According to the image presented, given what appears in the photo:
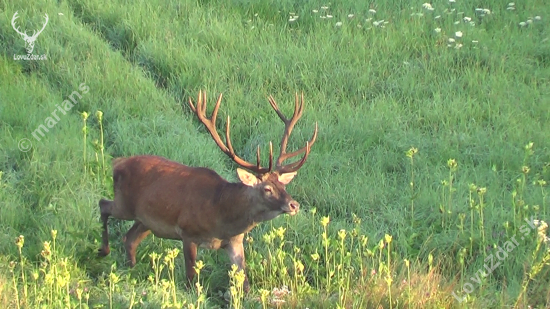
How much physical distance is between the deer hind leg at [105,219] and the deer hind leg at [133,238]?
14 centimetres

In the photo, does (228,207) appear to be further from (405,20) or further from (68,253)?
(405,20)

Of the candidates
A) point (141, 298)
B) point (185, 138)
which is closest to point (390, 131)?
point (185, 138)

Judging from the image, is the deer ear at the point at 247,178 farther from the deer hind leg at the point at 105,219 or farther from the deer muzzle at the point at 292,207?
the deer hind leg at the point at 105,219

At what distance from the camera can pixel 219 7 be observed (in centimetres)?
1136

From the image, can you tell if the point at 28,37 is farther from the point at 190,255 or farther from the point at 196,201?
the point at 190,255

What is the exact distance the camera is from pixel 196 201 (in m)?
6.48

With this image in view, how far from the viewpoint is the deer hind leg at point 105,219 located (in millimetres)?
6805

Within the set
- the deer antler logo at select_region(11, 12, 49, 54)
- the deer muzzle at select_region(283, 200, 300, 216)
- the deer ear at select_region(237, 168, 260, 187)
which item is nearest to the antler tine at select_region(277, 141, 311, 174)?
the deer ear at select_region(237, 168, 260, 187)

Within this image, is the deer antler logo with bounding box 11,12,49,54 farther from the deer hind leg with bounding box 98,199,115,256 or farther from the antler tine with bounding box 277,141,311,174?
the antler tine with bounding box 277,141,311,174

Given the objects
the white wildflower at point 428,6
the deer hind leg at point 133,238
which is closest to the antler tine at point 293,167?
the deer hind leg at point 133,238

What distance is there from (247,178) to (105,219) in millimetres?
1258

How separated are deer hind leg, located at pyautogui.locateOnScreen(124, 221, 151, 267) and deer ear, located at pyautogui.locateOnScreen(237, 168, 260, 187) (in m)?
1.00

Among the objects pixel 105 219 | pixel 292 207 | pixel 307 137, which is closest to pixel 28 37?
pixel 307 137

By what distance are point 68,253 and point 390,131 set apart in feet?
11.3
